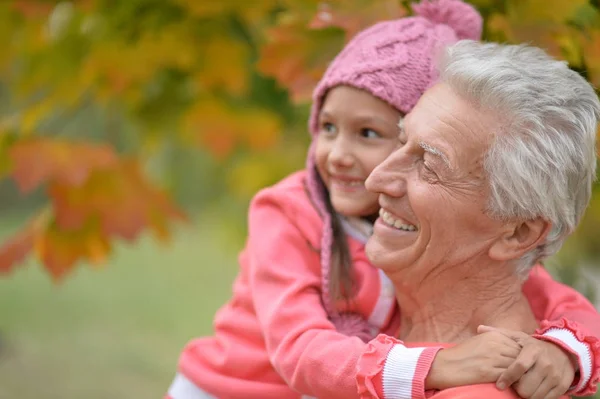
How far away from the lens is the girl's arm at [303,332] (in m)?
1.67

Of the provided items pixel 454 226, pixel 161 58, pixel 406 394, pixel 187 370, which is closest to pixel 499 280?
pixel 454 226

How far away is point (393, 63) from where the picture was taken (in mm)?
1958

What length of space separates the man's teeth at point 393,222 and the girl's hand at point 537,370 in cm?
25

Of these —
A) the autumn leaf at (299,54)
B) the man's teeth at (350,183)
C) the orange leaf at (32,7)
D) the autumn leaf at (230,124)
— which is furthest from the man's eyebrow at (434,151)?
the orange leaf at (32,7)

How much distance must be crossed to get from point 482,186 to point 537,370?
359 mm

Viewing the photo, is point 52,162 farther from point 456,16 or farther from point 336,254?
point 456,16

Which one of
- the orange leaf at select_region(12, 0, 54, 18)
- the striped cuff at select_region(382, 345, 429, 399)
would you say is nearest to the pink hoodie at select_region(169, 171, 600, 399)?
the striped cuff at select_region(382, 345, 429, 399)

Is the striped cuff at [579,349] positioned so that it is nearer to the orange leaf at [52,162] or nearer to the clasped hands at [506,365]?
the clasped hands at [506,365]

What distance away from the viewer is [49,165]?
295 centimetres

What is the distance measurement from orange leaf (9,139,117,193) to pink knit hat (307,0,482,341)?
1.15 metres

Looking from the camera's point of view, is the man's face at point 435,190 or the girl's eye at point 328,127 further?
the girl's eye at point 328,127

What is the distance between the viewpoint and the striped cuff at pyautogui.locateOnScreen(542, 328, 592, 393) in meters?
1.71

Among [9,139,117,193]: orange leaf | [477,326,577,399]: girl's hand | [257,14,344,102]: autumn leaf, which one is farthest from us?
[9,139,117,193]: orange leaf

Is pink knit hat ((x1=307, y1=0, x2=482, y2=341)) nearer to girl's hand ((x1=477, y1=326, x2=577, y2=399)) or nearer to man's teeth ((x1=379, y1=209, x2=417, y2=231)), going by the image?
man's teeth ((x1=379, y1=209, x2=417, y2=231))
